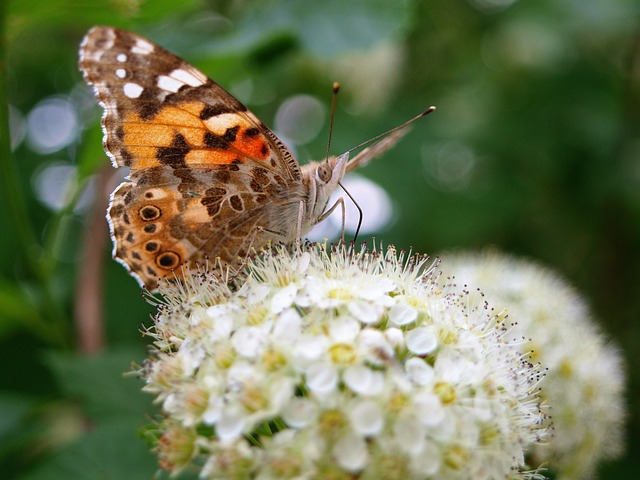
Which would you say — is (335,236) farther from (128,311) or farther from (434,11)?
(434,11)

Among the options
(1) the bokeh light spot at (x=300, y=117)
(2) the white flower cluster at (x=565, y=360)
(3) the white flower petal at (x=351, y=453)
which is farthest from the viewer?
(1) the bokeh light spot at (x=300, y=117)

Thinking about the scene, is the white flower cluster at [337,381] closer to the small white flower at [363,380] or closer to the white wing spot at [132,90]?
the small white flower at [363,380]

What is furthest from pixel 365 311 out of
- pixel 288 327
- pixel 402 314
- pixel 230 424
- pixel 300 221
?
pixel 300 221

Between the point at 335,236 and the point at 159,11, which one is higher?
the point at 159,11

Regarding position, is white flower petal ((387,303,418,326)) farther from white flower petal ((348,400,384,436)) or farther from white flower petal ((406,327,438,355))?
white flower petal ((348,400,384,436))

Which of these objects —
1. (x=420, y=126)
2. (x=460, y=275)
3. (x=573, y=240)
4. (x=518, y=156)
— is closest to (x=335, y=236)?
(x=460, y=275)

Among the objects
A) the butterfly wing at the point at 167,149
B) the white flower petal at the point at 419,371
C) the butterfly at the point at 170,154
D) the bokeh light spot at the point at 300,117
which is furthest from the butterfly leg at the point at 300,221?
the bokeh light spot at the point at 300,117

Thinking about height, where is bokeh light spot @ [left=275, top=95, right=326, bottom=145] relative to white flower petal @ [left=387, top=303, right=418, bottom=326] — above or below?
below

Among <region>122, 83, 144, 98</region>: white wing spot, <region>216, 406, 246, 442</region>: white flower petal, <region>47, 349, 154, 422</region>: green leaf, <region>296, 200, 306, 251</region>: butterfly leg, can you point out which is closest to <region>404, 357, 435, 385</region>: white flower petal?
<region>216, 406, 246, 442</region>: white flower petal
